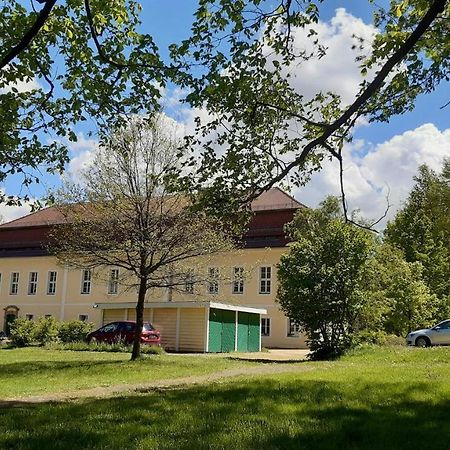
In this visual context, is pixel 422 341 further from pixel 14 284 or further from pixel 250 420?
pixel 14 284

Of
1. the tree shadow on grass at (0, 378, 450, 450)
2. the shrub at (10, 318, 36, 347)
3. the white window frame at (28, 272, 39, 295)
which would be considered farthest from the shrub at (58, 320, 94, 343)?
the tree shadow on grass at (0, 378, 450, 450)

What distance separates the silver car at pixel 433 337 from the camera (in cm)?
2744

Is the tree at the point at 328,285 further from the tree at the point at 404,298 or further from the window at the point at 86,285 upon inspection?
the window at the point at 86,285

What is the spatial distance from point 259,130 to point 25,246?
4525cm

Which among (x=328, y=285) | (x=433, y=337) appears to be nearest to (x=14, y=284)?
(x=433, y=337)

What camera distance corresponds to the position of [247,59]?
9562mm

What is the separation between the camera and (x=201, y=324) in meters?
31.5

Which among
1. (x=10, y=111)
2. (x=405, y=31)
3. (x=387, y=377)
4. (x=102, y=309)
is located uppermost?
(x=405, y=31)

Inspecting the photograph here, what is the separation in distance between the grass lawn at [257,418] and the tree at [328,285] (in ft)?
35.3

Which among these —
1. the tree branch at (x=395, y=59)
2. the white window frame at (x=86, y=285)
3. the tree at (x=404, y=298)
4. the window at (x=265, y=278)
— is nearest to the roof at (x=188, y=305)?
the window at (x=265, y=278)

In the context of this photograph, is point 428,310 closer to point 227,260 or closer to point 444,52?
point 227,260

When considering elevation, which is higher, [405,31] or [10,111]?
[405,31]

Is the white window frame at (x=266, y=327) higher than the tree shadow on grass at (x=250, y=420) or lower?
higher

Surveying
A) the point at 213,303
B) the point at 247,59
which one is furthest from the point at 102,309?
the point at 247,59
